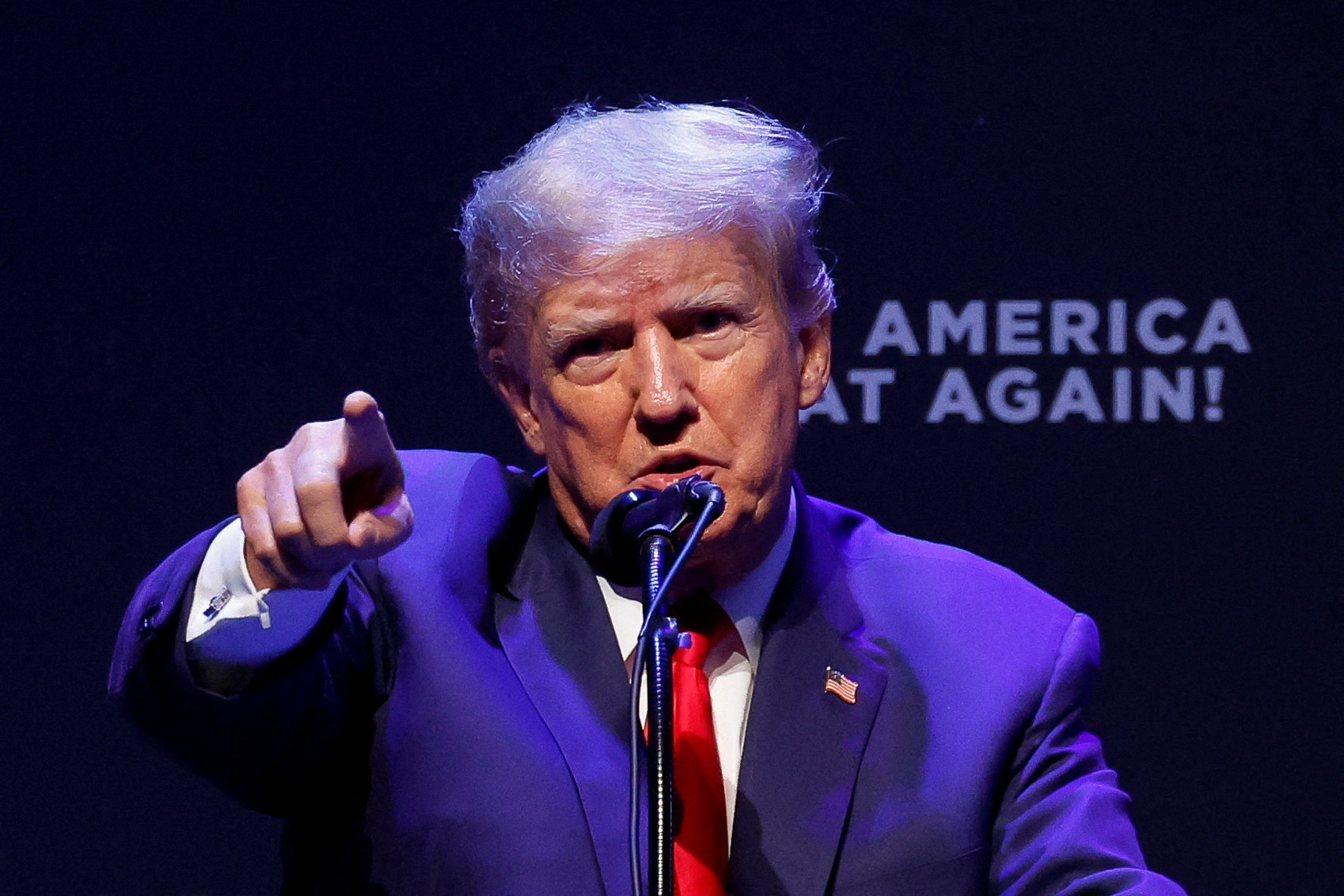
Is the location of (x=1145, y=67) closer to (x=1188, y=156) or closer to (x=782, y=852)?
(x=1188, y=156)

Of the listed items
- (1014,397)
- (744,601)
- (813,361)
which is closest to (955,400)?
(1014,397)

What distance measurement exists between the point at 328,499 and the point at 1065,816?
85cm

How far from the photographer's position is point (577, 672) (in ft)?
5.56

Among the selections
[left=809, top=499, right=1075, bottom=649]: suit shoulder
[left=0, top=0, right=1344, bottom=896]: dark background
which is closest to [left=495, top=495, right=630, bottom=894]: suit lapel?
[left=809, top=499, right=1075, bottom=649]: suit shoulder

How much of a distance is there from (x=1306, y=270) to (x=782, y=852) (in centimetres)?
133

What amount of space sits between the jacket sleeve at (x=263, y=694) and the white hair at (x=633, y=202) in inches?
15.3

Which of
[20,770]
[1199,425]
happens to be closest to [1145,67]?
[1199,425]

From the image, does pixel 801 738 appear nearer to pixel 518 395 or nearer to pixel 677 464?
pixel 677 464

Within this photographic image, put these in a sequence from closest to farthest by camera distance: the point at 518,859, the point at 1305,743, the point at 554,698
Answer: the point at 518,859 → the point at 554,698 → the point at 1305,743

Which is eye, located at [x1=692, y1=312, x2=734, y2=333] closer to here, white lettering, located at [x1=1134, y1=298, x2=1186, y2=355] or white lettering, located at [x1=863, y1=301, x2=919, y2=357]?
white lettering, located at [x1=863, y1=301, x2=919, y2=357]

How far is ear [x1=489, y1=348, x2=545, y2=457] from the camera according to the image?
6.03ft

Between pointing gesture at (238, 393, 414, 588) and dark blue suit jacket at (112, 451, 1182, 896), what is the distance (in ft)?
0.62

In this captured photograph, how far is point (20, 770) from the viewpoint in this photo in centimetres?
250

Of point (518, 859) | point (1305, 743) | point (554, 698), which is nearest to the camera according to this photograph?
point (518, 859)
